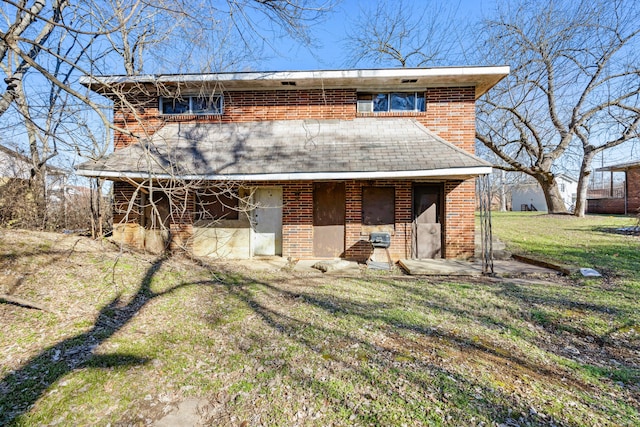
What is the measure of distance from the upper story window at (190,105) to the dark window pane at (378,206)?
17.1 feet

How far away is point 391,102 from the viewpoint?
9.49m

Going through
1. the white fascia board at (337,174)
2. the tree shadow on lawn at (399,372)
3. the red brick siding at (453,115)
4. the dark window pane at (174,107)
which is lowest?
the tree shadow on lawn at (399,372)

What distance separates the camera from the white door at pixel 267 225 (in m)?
9.22

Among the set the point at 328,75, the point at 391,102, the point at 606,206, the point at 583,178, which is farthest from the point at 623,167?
the point at 328,75

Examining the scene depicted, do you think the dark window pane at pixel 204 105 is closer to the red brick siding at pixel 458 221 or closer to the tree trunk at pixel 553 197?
the red brick siding at pixel 458 221

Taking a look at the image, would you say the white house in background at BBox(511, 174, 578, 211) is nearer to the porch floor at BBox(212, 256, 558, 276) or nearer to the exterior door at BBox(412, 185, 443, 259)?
the exterior door at BBox(412, 185, 443, 259)

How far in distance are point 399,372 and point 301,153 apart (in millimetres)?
6059

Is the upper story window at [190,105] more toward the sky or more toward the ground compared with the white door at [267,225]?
more toward the sky

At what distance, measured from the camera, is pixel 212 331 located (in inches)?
172

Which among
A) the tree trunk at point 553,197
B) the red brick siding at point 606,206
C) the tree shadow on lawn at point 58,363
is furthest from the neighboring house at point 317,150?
the red brick siding at point 606,206

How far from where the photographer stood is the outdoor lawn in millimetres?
2762

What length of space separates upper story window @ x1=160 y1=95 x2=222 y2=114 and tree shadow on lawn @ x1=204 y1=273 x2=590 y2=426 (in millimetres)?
7067

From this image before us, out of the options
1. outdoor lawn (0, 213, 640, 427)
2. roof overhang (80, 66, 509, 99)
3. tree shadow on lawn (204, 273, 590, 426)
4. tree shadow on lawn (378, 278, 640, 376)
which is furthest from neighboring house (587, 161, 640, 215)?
tree shadow on lawn (204, 273, 590, 426)

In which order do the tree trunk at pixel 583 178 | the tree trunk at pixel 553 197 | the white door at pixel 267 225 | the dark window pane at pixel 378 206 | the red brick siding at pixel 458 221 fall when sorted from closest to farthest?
1. the red brick siding at pixel 458 221
2. the dark window pane at pixel 378 206
3. the white door at pixel 267 225
4. the tree trunk at pixel 583 178
5. the tree trunk at pixel 553 197
